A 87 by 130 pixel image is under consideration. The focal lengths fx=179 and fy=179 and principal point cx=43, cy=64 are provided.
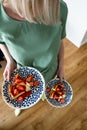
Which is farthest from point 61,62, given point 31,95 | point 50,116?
point 50,116

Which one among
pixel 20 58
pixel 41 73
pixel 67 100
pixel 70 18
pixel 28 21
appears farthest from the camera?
pixel 70 18

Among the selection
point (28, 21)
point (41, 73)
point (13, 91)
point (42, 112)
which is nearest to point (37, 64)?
point (41, 73)

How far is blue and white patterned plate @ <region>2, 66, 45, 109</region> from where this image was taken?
0.83m

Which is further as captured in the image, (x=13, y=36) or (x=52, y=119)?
(x=52, y=119)

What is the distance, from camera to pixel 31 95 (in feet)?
2.81

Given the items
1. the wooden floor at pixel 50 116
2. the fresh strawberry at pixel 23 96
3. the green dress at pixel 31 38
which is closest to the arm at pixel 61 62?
the green dress at pixel 31 38

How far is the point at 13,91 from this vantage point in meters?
0.84

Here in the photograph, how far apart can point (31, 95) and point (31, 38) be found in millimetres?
314

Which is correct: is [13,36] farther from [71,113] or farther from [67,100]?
[71,113]

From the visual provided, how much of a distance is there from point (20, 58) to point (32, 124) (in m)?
0.72

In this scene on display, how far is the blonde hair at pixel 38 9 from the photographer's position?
19.9 inches

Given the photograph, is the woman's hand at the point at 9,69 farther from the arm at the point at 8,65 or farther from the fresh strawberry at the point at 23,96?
the fresh strawberry at the point at 23,96

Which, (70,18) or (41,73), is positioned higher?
(41,73)

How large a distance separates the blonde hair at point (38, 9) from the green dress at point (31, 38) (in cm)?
6
